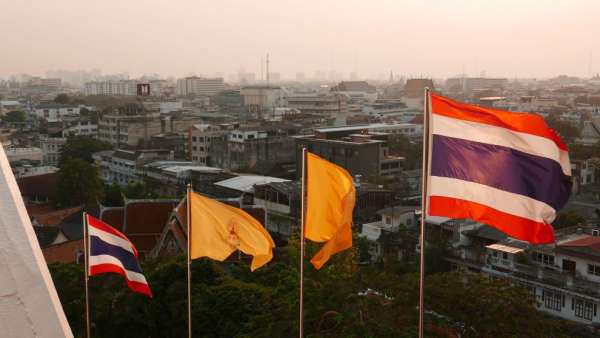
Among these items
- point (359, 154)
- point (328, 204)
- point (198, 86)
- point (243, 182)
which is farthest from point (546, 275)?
point (198, 86)

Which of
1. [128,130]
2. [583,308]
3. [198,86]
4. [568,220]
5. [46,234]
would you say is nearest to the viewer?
[583,308]

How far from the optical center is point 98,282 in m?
11.5

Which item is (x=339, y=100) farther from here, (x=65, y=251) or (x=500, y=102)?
(x=65, y=251)

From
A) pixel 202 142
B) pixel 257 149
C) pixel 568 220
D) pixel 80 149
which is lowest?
pixel 568 220

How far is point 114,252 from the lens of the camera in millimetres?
6742

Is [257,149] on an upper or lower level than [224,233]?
lower

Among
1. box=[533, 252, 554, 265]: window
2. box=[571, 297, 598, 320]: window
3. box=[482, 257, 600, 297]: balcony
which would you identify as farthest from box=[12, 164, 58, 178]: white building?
box=[571, 297, 598, 320]: window

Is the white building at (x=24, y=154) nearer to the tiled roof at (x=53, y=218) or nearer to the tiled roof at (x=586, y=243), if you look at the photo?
the tiled roof at (x=53, y=218)

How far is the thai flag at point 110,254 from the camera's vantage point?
6598 millimetres

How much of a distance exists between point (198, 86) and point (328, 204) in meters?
113

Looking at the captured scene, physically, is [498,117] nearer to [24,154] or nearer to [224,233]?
[224,233]

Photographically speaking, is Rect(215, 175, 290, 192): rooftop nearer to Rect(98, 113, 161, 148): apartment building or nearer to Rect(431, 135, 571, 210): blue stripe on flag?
Rect(98, 113, 161, 148): apartment building

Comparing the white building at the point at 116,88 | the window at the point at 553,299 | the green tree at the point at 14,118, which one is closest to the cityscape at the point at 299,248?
the window at the point at 553,299

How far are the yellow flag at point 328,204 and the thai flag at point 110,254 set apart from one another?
2.04 m
